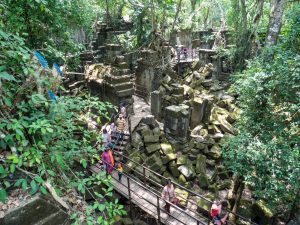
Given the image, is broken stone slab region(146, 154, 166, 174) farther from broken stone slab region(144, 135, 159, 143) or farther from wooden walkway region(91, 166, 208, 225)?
wooden walkway region(91, 166, 208, 225)

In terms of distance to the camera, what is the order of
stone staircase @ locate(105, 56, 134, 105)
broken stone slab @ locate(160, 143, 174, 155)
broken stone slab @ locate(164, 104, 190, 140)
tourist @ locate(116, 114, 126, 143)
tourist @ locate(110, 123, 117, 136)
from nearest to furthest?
tourist @ locate(110, 123, 117, 136)
tourist @ locate(116, 114, 126, 143)
broken stone slab @ locate(160, 143, 174, 155)
broken stone slab @ locate(164, 104, 190, 140)
stone staircase @ locate(105, 56, 134, 105)

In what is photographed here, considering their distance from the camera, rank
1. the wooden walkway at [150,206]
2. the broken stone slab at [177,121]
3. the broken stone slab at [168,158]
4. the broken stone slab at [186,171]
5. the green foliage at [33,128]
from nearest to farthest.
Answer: the green foliage at [33,128] < the wooden walkway at [150,206] < the broken stone slab at [186,171] < the broken stone slab at [168,158] < the broken stone slab at [177,121]

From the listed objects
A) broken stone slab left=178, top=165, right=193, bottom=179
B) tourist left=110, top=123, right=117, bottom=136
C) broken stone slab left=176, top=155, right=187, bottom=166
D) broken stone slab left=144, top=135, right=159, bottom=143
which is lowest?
broken stone slab left=178, top=165, right=193, bottom=179

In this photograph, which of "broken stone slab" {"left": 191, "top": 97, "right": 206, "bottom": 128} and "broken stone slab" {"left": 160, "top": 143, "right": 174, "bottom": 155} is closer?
"broken stone slab" {"left": 160, "top": 143, "right": 174, "bottom": 155}

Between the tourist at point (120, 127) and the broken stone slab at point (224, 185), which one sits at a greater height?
the tourist at point (120, 127)

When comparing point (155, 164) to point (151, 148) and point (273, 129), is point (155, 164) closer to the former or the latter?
point (151, 148)

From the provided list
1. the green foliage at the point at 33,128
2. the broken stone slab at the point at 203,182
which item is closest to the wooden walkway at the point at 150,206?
the broken stone slab at the point at 203,182

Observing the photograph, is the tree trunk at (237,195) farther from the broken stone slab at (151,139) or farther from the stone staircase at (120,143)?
the stone staircase at (120,143)

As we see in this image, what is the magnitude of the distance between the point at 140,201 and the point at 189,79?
10.3m

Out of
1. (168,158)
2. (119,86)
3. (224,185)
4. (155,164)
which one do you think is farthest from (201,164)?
(119,86)

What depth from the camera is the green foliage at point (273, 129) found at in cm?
593

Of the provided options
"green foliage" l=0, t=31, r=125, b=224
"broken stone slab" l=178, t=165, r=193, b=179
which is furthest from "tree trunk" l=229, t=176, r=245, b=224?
"green foliage" l=0, t=31, r=125, b=224

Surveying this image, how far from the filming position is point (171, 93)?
41.8 ft

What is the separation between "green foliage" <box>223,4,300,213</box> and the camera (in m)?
5.93
